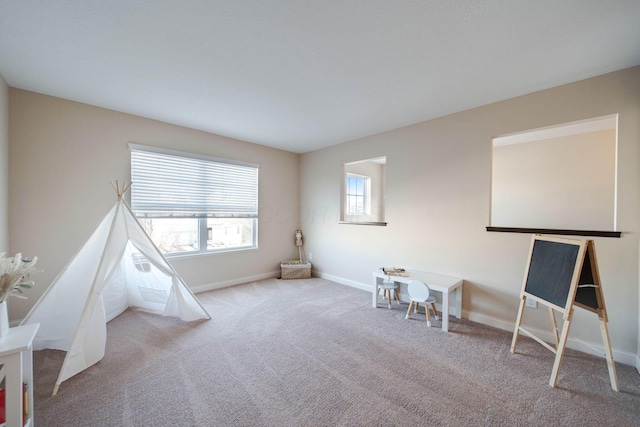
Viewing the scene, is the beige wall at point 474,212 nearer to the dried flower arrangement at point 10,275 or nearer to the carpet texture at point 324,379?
the carpet texture at point 324,379

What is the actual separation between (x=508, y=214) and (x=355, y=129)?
10.7 feet

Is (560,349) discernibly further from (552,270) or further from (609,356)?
(552,270)

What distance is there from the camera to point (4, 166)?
7.53ft

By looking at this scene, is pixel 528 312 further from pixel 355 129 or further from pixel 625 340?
pixel 355 129

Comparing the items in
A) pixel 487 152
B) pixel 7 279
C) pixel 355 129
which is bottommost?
pixel 7 279

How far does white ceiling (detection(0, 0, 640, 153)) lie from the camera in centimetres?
146

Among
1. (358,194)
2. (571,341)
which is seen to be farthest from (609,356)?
(358,194)

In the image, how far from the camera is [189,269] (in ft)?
11.7

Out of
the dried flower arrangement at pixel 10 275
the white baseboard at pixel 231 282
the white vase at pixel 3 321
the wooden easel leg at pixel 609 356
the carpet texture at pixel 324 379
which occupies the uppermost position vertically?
the dried flower arrangement at pixel 10 275

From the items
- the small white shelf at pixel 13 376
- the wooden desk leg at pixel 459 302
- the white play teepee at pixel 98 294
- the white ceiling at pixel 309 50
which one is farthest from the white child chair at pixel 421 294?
the small white shelf at pixel 13 376

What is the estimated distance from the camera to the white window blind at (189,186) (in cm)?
316

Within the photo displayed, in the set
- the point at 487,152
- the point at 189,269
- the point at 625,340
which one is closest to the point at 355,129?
the point at 487,152

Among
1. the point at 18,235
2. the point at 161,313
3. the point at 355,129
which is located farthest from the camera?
the point at 355,129

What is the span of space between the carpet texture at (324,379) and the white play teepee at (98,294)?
0.50ft
